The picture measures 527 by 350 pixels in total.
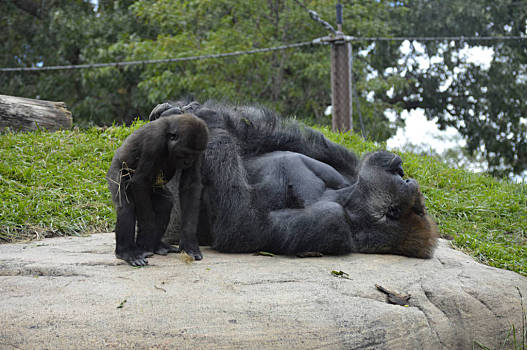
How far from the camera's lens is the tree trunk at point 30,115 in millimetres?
5832

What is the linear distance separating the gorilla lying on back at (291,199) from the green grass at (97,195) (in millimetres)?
1037

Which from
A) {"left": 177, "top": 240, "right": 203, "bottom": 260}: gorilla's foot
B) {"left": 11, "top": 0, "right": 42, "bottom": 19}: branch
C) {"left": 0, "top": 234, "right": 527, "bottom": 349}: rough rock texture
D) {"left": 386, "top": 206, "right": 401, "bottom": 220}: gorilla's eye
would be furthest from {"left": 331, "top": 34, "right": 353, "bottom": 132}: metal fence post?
{"left": 11, "top": 0, "right": 42, "bottom": 19}: branch

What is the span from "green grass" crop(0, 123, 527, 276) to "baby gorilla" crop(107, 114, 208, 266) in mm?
1382

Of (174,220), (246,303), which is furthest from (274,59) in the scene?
(246,303)

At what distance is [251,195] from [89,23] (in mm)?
12806

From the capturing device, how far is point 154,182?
3.02m

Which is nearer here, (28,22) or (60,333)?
(60,333)

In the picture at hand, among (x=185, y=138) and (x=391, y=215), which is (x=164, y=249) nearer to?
(x=185, y=138)

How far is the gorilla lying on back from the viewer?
3211 mm

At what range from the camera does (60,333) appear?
6.48 ft

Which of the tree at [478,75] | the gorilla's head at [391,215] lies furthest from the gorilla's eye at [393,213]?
the tree at [478,75]

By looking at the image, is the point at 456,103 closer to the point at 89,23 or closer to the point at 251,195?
the point at 89,23

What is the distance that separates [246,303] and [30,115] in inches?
180

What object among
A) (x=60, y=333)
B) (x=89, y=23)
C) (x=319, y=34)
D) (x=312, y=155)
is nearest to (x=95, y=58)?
(x=89, y=23)
